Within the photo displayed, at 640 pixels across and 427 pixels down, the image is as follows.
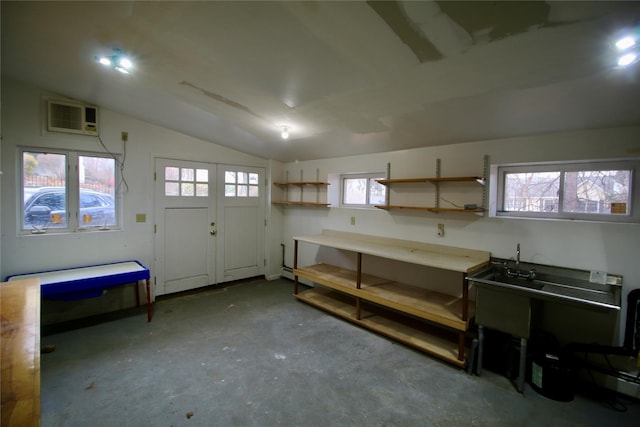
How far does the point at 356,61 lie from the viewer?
74.6 inches

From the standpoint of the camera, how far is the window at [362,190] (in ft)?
12.8

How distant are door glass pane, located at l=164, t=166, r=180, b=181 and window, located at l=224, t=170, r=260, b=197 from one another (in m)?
0.69

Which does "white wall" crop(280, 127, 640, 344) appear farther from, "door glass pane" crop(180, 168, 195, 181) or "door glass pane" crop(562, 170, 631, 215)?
"door glass pane" crop(180, 168, 195, 181)

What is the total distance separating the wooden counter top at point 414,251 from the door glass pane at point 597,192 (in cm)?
83

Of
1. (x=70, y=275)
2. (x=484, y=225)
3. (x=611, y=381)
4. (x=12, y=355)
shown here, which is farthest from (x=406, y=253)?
(x=70, y=275)

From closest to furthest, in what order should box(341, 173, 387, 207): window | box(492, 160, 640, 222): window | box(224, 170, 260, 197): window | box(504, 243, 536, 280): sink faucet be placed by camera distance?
1. box(492, 160, 640, 222): window
2. box(504, 243, 536, 280): sink faucet
3. box(341, 173, 387, 207): window
4. box(224, 170, 260, 197): window

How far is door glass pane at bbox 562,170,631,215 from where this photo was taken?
7.59 feet

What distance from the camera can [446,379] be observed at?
7.73ft

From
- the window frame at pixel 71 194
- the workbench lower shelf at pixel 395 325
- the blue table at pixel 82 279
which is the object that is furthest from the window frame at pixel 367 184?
the window frame at pixel 71 194

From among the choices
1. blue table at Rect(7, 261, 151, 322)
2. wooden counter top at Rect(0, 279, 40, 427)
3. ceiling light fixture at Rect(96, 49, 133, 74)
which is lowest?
blue table at Rect(7, 261, 151, 322)

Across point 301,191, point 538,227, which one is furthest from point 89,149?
point 538,227

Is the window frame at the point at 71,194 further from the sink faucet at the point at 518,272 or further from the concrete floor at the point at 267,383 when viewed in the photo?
the sink faucet at the point at 518,272

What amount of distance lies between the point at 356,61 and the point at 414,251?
6.77 feet

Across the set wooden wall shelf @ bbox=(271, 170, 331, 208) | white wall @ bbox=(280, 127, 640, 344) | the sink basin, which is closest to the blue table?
wooden wall shelf @ bbox=(271, 170, 331, 208)
